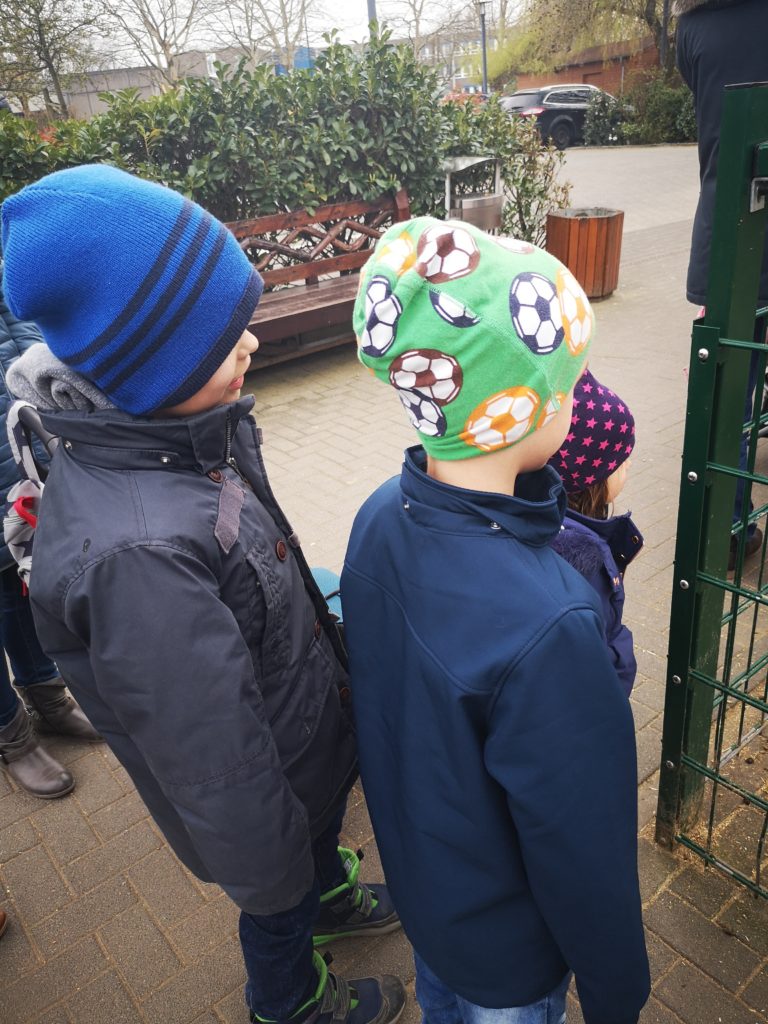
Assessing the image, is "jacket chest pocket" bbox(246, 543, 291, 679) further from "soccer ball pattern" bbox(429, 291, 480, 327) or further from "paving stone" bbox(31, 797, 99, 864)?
"paving stone" bbox(31, 797, 99, 864)

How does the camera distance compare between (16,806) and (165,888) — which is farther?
(16,806)

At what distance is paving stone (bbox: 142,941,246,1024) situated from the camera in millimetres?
1963

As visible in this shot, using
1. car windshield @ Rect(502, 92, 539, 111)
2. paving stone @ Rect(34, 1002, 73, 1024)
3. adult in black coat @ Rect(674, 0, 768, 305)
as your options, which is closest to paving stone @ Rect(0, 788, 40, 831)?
paving stone @ Rect(34, 1002, 73, 1024)

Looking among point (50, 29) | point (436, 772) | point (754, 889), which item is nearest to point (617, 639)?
point (436, 772)

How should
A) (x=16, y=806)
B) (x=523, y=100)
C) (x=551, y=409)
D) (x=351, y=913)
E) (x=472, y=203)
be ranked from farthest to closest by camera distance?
(x=523, y=100)
(x=472, y=203)
(x=16, y=806)
(x=351, y=913)
(x=551, y=409)

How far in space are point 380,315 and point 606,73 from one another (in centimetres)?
3840

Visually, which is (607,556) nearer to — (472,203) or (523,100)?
(472,203)

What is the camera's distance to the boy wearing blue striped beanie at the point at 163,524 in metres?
1.18

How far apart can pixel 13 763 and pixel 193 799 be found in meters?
1.80

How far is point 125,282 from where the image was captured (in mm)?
1179

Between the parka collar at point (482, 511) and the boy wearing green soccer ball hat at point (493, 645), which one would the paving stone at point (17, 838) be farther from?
the parka collar at point (482, 511)

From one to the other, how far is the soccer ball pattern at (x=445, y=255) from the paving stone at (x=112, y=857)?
215cm

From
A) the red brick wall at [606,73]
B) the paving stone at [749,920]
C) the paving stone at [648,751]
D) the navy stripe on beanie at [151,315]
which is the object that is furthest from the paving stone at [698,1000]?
the red brick wall at [606,73]

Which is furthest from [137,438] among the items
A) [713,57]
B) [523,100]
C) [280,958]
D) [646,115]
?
[523,100]
